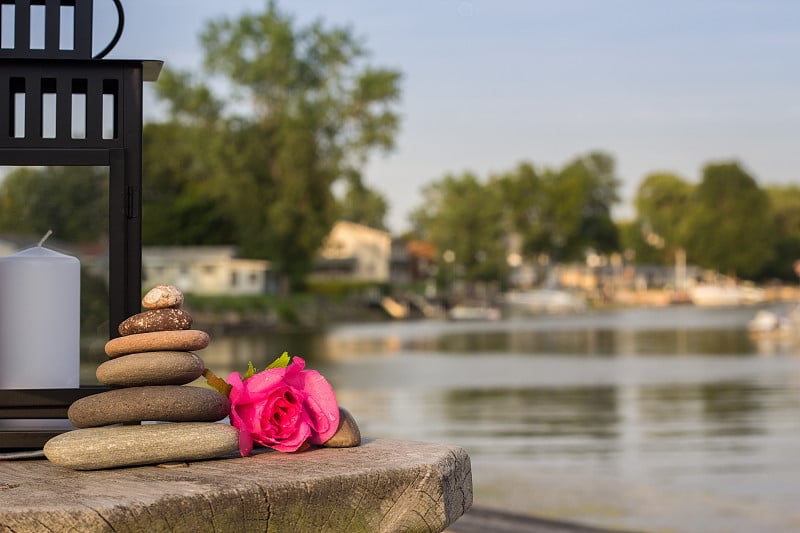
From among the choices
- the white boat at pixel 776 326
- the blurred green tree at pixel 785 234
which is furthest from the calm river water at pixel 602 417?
the blurred green tree at pixel 785 234

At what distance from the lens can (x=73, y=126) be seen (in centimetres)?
234

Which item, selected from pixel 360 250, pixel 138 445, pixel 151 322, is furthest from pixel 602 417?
pixel 360 250

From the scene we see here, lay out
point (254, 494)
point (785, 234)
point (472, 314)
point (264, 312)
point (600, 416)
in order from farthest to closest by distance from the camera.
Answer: point (785, 234)
point (472, 314)
point (264, 312)
point (600, 416)
point (254, 494)

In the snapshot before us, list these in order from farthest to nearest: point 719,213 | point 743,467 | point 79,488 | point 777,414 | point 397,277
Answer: point 719,213
point 397,277
point 777,414
point 743,467
point 79,488

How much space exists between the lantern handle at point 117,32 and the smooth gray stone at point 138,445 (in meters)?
0.83

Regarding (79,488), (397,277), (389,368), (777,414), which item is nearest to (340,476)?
(79,488)

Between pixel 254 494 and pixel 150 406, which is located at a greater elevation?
pixel 150 406

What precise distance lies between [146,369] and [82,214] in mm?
415

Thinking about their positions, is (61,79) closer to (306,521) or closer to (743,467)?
(306,521)

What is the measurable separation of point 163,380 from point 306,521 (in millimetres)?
417

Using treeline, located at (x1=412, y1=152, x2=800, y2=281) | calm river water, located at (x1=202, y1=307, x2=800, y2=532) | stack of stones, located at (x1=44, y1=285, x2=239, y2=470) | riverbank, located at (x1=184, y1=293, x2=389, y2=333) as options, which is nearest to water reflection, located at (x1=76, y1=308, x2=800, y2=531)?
calm river water, located at (x1=202, y1=307, x2=800, y2=532)

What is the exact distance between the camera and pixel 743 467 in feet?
40.4

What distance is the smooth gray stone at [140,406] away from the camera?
6.73ft

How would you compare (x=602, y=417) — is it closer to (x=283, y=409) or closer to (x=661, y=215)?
(x=283, y=409)
